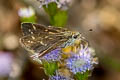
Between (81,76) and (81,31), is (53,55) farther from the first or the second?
(81,31)

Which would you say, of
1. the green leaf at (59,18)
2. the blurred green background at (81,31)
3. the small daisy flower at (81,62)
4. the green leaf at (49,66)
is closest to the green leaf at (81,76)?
the small daisy flower at (81,62)

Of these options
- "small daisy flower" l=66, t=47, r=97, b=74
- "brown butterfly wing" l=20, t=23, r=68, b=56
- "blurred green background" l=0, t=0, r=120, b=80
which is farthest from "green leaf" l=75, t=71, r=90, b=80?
"blurred green background" l=0, t=0, r=120, b=80

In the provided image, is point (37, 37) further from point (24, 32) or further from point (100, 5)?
point (100, 5)

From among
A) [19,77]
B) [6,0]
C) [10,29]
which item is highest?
[6,0]

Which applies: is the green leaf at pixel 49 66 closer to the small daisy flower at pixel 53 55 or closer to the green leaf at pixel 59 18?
the small daisy flower at pixel 53 55

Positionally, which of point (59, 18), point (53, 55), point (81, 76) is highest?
point (59, 18)

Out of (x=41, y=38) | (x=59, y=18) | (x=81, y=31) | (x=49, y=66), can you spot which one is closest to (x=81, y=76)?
(x=49, y=66)

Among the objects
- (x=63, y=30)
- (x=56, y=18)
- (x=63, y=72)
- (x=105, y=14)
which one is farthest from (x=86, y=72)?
(x=105, y=14)
